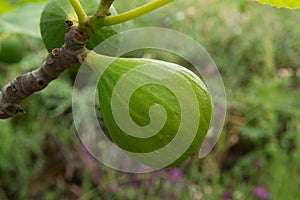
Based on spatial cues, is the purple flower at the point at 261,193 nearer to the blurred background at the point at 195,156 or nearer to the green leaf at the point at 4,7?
the blurred background at the point at 195,156

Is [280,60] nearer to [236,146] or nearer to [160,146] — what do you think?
[236,146]

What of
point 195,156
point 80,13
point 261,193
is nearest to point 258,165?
point 261,193

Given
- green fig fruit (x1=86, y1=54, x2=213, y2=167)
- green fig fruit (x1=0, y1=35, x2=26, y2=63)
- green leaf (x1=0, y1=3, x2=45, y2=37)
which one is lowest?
green fig fruit (x1=0, y1=35, x2=26, y2=63)

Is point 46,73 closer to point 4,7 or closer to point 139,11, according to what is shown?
point 139,11

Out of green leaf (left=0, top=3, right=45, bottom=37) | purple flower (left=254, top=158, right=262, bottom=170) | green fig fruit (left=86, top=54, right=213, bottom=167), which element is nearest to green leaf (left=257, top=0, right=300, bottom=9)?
green fig fruit (left=86, top=54, right=213, bottom=167)

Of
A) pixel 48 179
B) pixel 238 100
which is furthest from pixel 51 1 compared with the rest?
pixel 238 100

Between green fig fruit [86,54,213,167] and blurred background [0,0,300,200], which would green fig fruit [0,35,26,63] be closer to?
blurred background [0,0,300,200]
